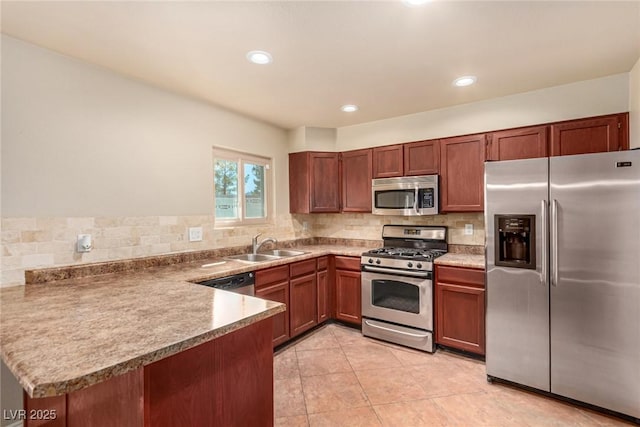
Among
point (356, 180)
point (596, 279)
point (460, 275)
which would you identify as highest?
point (356, 180)

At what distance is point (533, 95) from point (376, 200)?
1794 millimetres

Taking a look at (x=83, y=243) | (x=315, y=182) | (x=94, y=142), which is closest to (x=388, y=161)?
(x=315, y=182)

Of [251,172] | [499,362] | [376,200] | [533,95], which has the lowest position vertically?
[499,362]

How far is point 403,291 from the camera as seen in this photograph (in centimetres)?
304

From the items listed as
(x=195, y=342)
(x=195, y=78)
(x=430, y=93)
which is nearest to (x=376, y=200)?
(x=430, y=93)

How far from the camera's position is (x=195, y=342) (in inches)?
42.4

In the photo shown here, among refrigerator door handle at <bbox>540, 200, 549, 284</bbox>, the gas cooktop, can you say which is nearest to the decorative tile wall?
the gas cooktop

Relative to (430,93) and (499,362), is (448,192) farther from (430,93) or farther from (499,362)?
(499,362)

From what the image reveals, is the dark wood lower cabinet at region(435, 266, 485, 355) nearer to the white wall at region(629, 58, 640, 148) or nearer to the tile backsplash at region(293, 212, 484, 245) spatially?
the tile backsplash at region(293, 212, 484, 245)

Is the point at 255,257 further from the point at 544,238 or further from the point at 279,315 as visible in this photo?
the point at 544,238

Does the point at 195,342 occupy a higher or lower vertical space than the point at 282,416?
higher

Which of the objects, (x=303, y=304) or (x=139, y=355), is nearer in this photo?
(x=139, y=355)

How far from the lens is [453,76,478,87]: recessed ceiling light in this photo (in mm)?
2486

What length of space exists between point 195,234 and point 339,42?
6.81 feet
